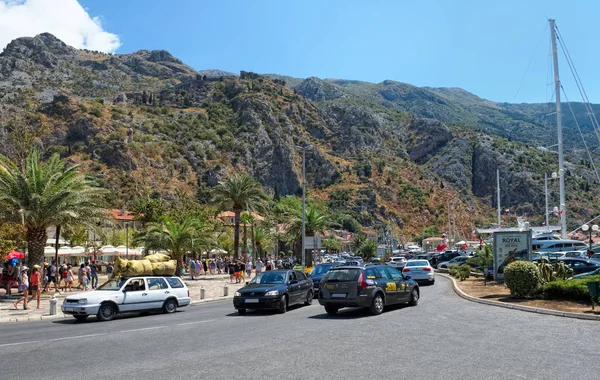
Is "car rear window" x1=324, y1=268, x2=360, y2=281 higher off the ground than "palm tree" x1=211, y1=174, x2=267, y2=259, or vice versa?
"palm tree" x1=211, y1=174, x2=267, y2=259

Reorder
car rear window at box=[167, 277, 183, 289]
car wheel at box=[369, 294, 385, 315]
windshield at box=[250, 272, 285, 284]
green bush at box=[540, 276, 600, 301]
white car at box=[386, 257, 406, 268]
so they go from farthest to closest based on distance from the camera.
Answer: white car at box=[386, 257, 406, 268] → car rear window at box=[167, 277, 183, 289] → windshield at box=[250, 272, 285, 284] → green bush at box=[540, 276, 600, 301] → car wheel at box=[369, 294, 385, 315]

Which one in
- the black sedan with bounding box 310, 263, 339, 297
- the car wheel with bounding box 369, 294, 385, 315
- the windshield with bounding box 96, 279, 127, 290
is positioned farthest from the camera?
the black sedan with bounding box 310, 263, 339, 297

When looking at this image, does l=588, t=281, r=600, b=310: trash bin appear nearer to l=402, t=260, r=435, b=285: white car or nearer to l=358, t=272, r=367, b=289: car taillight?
l=358, t=272, r=367, b=289: car taillight

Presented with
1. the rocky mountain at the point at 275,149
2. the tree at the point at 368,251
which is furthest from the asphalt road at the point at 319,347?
the rocky mountain at the point at 275,149

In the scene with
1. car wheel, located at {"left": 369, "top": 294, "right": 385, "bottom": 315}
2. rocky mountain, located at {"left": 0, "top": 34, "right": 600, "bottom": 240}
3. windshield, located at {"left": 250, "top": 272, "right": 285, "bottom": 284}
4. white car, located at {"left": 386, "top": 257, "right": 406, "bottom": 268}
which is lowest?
white car, located at {"left": 386, "top": 257, "right": 406, "bottom": 268}

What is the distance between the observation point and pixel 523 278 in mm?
16953

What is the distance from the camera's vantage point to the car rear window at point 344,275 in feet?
49.0

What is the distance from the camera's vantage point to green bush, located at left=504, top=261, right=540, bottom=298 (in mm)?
16844

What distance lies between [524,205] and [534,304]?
396 ft

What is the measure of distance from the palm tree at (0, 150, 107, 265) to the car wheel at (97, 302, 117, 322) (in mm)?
8280

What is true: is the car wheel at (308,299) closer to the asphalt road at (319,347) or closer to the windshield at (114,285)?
A: the asphalt road at (319,347)

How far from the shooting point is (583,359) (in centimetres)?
824

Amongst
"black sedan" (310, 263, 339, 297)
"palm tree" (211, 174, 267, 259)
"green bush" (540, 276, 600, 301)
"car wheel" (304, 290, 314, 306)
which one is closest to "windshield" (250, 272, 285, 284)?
"car wheel" (304, 290, 314, 306)

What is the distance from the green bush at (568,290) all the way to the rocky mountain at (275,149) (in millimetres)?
82453
